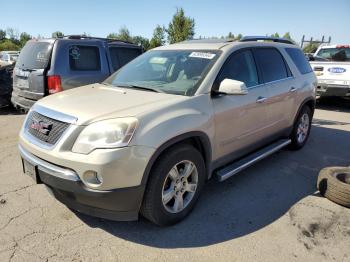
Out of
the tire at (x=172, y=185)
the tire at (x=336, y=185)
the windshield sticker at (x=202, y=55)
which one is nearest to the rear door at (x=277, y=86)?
the windshield sticker at (x=202, y=55)

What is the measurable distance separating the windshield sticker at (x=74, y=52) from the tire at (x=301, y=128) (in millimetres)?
4144

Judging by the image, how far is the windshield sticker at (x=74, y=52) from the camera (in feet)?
21.1

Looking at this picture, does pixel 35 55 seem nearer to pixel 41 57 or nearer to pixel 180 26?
pixel 41 57

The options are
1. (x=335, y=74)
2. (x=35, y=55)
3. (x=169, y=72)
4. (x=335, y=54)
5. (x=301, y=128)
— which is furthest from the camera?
(x=335, y=54)

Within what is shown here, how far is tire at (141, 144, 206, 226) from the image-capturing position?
122 inches

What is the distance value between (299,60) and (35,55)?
4776mm

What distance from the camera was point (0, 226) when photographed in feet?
11.0

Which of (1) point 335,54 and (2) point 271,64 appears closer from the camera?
(2) point 271,64

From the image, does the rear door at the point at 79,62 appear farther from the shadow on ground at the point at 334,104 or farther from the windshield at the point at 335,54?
the windshield at the point at 335,54

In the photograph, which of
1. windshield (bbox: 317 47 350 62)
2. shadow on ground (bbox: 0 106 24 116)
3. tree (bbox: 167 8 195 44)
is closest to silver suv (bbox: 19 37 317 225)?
shadow on ground (bbox: 0 106 24 116)

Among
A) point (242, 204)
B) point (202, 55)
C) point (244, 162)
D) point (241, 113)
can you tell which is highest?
point (202, 55)

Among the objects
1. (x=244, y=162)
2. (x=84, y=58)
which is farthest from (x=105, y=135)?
(x=84, y=58)

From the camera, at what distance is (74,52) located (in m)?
6.48

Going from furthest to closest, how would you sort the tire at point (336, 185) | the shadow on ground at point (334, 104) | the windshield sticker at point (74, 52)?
the shadow on ground at point (334, 104) < the windshield sticker at point (74, 52) < the tire at point (336, 185)
